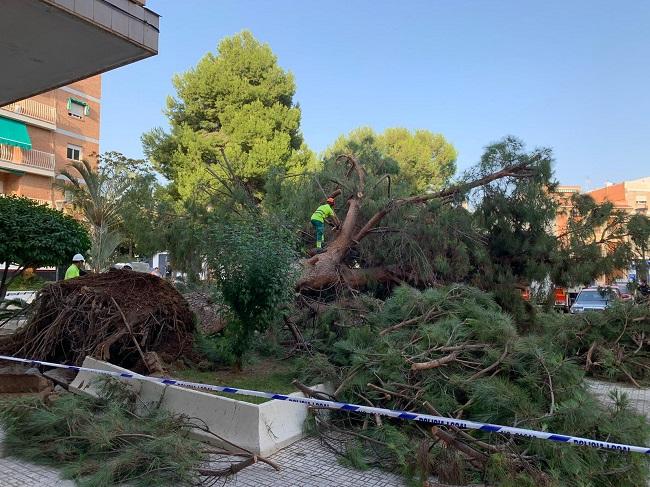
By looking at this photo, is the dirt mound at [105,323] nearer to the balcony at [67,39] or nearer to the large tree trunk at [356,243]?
the large tree trunk at [356,243]

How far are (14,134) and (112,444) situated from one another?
95.3ft

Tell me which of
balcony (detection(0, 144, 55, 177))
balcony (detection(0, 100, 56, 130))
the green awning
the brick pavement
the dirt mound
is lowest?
the brick pavement

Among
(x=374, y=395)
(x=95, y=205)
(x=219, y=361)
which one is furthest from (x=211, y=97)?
(x=374, y=395)

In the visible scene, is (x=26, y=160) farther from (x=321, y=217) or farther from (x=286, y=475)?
(x=286, y=475)

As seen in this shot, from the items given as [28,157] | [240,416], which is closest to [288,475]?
[240,416]

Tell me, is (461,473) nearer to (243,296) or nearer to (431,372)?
(431,372)

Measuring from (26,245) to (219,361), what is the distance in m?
6.43

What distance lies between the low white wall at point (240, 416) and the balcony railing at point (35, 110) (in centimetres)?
2831

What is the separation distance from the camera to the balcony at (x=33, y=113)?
90.2 feet

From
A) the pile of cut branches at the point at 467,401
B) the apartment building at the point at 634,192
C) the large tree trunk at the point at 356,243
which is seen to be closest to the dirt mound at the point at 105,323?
the pile of cut branches at the point at 467,401

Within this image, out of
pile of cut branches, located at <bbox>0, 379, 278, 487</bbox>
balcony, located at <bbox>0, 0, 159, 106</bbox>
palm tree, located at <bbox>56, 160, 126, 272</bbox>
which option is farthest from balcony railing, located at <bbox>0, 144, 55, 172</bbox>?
pile of cut branches, located at <bbox>0, 379, 278, 487</bbox>

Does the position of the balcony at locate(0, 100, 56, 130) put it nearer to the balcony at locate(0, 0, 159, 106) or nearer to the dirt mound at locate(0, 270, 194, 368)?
the balcony at locate(0, 0, 159, 106)

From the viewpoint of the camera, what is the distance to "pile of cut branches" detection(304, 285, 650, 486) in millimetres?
3730

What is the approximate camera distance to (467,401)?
4.75 meters
